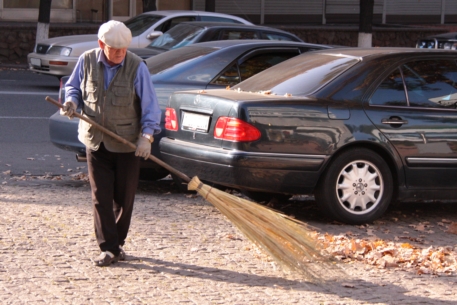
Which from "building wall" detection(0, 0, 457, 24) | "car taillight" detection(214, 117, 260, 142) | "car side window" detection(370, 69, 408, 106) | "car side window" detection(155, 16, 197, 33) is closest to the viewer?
"car taillight" detection(214, 117, 260, 142)

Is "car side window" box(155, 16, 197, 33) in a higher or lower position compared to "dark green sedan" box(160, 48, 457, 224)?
higher

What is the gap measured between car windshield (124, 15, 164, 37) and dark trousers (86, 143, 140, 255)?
41.0ft

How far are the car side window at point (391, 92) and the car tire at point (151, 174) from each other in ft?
8.17

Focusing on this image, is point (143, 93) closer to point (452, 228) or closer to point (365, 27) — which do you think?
point (452, 228)

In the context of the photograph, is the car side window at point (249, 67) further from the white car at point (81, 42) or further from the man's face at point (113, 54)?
the white car at point (81, 42)

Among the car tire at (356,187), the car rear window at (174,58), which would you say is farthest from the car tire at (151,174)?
the car tire at (356,187)

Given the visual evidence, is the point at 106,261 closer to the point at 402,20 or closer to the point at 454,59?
the point at 454,59

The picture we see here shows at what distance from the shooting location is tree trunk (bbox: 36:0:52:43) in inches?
853

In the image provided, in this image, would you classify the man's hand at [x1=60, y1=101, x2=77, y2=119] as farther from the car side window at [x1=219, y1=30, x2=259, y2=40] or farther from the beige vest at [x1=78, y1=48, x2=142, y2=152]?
the car side window at [x1=219, y1=30, x2=259, y2=40]

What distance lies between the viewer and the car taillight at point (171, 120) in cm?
711

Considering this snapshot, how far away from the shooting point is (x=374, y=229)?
6.72 m

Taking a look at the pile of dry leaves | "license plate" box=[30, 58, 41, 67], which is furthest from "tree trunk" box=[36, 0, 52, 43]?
the pile of dry leaves

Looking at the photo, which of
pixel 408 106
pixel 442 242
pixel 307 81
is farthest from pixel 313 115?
pixel 442 242

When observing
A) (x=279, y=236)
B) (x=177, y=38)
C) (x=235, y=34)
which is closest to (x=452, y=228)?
(x=279, y=236)
